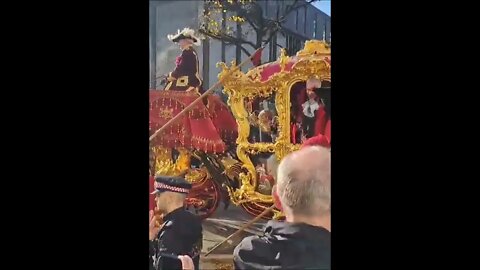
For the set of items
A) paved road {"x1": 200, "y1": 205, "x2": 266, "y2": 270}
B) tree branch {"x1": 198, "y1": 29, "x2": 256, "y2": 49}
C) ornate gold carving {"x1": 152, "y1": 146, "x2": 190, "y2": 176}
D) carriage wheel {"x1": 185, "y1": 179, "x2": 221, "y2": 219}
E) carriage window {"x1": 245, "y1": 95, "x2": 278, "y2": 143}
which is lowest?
paved road {"x1": 200, "y1": 205, "x2": 266, "y2": 270}

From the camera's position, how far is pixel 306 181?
1.17 m

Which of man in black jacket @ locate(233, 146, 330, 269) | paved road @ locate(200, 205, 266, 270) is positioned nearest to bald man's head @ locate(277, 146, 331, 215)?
man in black jacket @ locate(233, 146, 330, 269)

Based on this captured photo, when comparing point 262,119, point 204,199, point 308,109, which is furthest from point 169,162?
point 308,109

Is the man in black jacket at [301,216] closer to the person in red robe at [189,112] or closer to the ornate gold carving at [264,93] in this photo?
the ornate gold carving at [264,93]

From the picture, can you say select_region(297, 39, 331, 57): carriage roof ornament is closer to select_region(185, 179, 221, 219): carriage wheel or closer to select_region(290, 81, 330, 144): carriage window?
select_region(290, 81, 330, 144): carriage window

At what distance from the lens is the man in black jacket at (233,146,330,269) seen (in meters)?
1.16

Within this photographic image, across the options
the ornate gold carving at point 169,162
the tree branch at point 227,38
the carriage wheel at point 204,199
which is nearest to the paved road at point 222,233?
the carriage wheel at point 204,199

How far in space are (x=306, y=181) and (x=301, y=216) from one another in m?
0.08

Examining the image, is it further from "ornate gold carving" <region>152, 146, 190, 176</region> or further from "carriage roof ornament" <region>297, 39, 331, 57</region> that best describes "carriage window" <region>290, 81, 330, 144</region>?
"ornate gold carving" <region>152, 146, 190, 176</region>

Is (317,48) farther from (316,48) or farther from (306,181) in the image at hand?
(306,181)

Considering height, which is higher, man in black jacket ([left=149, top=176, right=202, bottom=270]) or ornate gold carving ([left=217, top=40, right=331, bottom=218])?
ornate gold carving ([left=217, top=40, right=331, bottom=218])

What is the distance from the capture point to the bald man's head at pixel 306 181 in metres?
1.16

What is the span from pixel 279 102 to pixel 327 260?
0.38m
